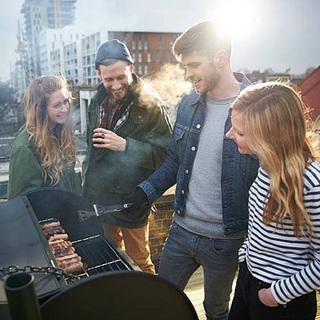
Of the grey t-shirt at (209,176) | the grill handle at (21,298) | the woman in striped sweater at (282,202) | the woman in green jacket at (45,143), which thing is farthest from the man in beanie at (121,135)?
the grill handle at (21,298)

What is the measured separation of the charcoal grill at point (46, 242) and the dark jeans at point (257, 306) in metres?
0.48

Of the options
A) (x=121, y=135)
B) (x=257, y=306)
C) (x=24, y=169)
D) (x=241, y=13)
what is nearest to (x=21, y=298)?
(x=257, y=306)

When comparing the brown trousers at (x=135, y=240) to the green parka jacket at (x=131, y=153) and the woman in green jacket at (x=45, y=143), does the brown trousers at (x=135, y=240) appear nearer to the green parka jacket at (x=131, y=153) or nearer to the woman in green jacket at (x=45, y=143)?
the green parka jacket at (x=131, y=153)

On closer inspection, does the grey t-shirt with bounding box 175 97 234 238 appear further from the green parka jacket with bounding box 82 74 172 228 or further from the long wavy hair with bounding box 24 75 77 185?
the long wavy hair with bounding box 24 75 77 185

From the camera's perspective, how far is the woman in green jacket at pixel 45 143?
1903mm

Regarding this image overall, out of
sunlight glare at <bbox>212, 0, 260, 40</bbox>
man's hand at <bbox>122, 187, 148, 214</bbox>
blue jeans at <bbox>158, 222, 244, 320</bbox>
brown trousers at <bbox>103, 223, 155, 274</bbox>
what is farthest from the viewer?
sunlight glare at <bbox>212, 0, 260, 40</bbox>

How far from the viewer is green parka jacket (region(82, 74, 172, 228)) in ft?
7.24

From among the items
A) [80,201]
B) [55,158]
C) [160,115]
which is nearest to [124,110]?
[160,115]

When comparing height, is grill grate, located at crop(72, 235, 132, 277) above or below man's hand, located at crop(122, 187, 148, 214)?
below

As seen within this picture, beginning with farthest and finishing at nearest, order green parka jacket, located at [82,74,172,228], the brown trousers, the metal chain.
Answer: the brown trousers
green parka jacket, located at [82,74,172,228]
the metal chain

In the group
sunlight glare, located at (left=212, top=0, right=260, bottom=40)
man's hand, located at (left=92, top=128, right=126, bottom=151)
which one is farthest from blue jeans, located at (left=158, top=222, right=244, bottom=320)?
sunlight glare, located at (left=212, top=0, right=260, bottom=40)

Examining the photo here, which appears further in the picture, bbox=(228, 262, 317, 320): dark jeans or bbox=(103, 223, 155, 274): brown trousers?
bbox=(103, 223, 155, 274): brown trousers

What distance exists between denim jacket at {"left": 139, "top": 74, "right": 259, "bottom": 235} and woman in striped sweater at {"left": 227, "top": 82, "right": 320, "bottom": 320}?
26 cm

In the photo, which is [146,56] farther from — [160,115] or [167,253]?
[167,253]
